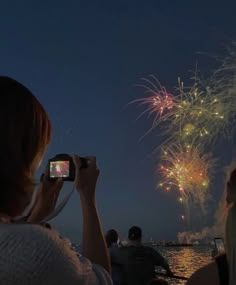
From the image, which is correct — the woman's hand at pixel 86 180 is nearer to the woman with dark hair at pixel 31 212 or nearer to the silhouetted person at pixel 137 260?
the woman with dark hair at pixel 31 212

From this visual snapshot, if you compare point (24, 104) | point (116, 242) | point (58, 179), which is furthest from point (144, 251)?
point (24, 104)

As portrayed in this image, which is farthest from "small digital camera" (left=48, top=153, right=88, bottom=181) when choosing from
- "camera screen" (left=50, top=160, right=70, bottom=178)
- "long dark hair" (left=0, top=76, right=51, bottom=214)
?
"long dark hair" (left=0, top=76, right=51, bottom=214)

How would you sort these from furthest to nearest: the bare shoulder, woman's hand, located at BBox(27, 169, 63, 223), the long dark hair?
the bare shoulder
woman's hand, located at BBox(27, 169, 63, 223)
the long dark hair

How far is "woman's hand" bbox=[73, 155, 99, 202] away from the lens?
1.89 metres

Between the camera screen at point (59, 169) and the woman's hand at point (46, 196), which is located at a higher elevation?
the camera screen at point (59, 169)

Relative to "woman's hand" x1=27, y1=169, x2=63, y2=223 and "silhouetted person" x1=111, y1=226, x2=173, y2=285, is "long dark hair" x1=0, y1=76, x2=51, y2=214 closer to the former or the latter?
"woman's hand" x1=27, y1=169, x2=63, y2=223

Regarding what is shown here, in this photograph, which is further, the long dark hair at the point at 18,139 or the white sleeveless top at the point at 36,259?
the long dark hair at the point at 18,139

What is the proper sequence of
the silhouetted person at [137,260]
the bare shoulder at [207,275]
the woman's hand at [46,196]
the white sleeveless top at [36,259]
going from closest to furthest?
the white sleeveless top at [36,259] → the woman's hand at [46,196] → the bare shoulder at [207,275] → the silhouetted person at [137,260]

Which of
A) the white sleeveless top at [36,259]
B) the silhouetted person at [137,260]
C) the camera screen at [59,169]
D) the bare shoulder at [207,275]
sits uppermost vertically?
the camera screen at [59,169]

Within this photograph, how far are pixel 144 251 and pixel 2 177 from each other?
5870 millimetres

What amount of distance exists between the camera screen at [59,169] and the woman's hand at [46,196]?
2cm

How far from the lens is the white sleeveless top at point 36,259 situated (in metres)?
1.25

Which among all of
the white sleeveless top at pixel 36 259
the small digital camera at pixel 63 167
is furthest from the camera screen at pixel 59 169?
the white sleeveless top at pixel 36 259

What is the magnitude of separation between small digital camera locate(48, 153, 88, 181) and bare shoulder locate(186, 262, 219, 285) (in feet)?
3.01
